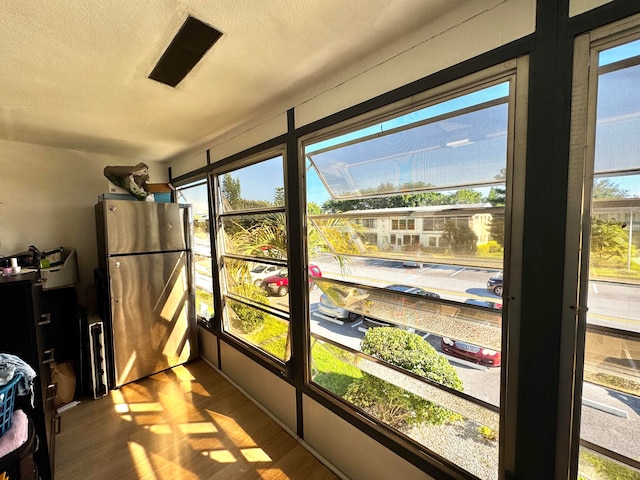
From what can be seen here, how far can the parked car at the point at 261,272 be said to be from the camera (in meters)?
2.11

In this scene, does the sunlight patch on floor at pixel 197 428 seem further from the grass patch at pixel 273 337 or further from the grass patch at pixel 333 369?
the grass patch at pixel 333 369

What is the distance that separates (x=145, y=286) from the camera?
8.49ft

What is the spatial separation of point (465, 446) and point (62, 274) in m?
3.24

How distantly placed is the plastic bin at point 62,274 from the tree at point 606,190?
348 cm

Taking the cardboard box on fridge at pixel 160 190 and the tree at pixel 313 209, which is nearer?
the tree at pixel 313 209

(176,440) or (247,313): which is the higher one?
(247,313)

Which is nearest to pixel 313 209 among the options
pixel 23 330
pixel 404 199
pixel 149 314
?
pixel 404 199

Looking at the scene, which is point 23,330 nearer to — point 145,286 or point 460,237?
point 145,286

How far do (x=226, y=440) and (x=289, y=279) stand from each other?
1.25 m

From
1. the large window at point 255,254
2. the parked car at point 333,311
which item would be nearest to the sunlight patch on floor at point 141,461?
the large window at point 255,254

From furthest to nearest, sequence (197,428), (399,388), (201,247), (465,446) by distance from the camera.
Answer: (201,247) < (197,428) < (399,388) < (465,446)

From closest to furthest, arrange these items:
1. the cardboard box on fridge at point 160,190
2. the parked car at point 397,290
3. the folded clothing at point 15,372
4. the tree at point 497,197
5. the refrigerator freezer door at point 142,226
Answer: the folded clothing at point 15,372 → the tree at point 497,197 → the parked car at point 397,290 → the refrigerator freezer door at point 142,226 → the cardboard box on fridge at point 160,190

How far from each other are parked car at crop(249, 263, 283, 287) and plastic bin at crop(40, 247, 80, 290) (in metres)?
1.67

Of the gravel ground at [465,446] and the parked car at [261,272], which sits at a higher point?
the parked car at [261,272]
